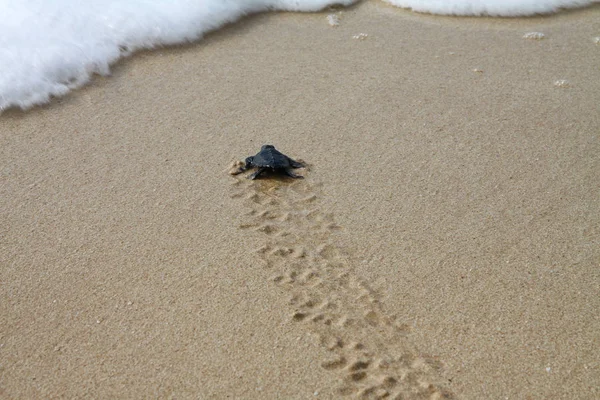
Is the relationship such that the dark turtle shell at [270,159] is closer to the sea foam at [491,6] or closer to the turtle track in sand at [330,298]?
the turtle track in sand at [330,298]

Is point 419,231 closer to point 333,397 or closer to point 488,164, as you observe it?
point 488,164

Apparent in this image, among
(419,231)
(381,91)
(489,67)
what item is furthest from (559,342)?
(489,67)

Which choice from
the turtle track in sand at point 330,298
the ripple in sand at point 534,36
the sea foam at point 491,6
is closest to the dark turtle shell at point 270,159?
the turtle track in sand at point 330,298

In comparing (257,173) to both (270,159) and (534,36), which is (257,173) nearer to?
(270,159)

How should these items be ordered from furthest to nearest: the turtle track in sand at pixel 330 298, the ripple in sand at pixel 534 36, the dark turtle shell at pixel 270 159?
the ripple in sand at pixel 534 36 → the dark turtle shell at pixel 270 159 → the turtle track in sand at pixel 330 298

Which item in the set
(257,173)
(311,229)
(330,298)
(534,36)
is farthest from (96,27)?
(534,36)
